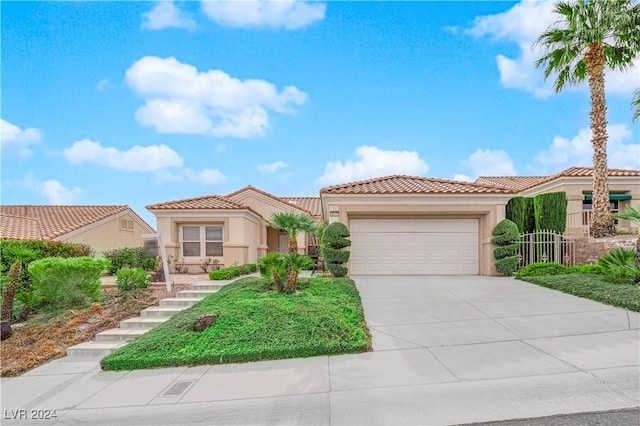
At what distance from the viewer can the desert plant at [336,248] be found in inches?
512

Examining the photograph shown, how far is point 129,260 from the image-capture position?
1869 cm

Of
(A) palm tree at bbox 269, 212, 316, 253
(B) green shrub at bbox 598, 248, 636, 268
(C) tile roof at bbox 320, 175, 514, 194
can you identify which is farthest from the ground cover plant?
(A) palm tree at bbox 269, 212, 316, 253

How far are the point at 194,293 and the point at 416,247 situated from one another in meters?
8.37

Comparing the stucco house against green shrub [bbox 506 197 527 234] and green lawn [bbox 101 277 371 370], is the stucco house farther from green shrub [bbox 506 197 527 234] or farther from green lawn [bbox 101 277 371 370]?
green lawn [bbox 101 277 371 370]

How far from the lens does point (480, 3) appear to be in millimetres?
11609

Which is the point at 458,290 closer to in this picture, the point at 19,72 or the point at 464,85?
the point at 464,85

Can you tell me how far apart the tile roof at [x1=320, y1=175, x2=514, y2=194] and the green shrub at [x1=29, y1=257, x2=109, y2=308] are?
316 inches

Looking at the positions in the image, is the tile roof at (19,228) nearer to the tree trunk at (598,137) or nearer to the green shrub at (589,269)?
the green shrub at (589,269)

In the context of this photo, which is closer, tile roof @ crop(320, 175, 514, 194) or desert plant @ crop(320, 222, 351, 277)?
desert plant @ crop(320, 222, 351, 277)

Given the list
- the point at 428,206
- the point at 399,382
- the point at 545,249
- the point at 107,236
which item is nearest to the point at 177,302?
the point at 399,382

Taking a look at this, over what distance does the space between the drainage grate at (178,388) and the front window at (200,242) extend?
12.9m

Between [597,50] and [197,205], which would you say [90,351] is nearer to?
[197,205]

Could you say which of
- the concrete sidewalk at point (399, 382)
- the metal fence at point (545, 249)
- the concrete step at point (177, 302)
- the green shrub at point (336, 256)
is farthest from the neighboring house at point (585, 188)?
the concrete step at point (177, 302)

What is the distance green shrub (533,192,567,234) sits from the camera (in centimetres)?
1463
